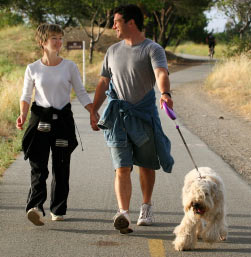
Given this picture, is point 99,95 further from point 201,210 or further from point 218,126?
point 218,126

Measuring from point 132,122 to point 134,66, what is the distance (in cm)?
53

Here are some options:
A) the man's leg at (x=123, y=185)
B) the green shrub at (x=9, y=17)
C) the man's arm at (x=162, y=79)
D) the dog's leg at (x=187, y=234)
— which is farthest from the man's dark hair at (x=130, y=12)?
the green shrub at (x=9, y=17)

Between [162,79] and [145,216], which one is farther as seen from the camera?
[145,216]

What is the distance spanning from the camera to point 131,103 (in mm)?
5910

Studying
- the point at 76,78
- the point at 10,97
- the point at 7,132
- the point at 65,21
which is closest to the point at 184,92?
the point at 10,97

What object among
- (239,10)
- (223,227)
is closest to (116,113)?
(223,227)

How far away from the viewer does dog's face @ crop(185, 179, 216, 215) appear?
16.6 feet

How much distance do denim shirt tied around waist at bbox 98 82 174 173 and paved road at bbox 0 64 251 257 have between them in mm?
815

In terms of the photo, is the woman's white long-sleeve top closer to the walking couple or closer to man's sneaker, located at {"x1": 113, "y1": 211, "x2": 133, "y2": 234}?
the walking couple

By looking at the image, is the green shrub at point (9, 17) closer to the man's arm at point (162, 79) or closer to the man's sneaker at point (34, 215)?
the man's sneaker at point (34, 215)

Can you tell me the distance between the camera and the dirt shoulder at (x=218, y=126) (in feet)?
34.1

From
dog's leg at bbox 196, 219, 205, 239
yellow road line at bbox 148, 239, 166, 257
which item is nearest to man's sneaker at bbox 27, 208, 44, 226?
yellow road line at bbox 148, 239, 166, 257

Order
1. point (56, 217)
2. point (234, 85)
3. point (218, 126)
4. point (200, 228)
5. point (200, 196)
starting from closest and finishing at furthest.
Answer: point (200, 196), point (200, 228), point (56, 217), point (218, 126), point (234, 85)

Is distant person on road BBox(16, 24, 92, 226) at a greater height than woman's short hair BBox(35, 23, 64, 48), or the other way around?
woman's short hair BBox(35, 23, 64, 48)
